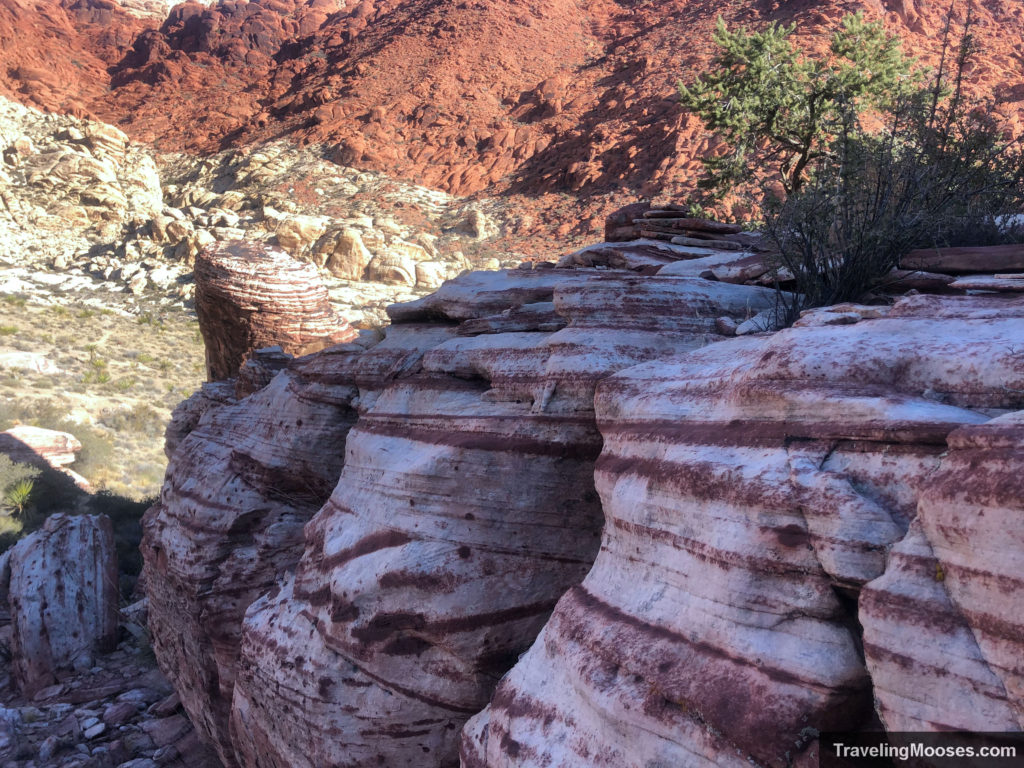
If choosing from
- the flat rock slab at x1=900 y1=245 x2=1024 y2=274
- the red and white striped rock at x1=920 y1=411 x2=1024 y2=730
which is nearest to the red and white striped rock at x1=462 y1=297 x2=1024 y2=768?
the red and white striped rock at x1=920 y1=411 x2=1024 y2=730

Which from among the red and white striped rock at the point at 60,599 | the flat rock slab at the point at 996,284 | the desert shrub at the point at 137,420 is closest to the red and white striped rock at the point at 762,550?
the flat rock slab at the point at 996,284

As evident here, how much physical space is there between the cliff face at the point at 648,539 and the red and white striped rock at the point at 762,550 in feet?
0.04

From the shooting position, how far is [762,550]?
3.06m

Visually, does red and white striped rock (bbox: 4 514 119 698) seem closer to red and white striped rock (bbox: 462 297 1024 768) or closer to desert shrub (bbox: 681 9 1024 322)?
red and white striped rock (bbox: 462 297 1024 768)

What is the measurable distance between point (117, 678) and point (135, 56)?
208 ft

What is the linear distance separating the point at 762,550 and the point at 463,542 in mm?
2276

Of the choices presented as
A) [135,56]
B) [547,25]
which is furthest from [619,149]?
[135,56]

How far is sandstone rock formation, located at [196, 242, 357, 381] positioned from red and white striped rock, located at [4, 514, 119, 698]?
3071 millimetres

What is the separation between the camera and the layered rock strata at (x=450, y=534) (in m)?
4.80

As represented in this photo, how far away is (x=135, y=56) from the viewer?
6016 cm

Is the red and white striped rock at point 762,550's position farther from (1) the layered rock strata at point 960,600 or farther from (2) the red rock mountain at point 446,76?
(2) the red rock mountain at point 446,76

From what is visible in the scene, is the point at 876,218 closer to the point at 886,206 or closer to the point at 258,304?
the point at 886,206

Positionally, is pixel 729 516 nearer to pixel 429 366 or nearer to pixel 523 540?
pixel 523 540

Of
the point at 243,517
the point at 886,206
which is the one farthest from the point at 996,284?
the point at 243,517
